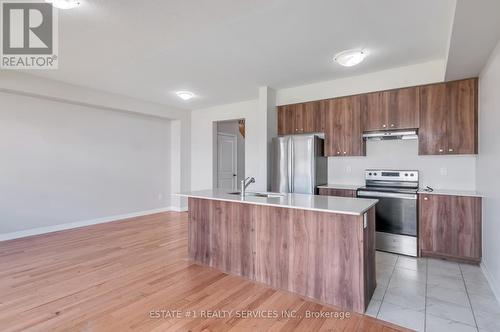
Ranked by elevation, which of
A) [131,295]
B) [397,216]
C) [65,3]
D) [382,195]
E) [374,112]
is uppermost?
[65,3]

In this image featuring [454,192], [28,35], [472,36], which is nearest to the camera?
[472,36]

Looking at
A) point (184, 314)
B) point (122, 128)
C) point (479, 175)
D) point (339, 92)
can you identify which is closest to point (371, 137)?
point (339, 92)

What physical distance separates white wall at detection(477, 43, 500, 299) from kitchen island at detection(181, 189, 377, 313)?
1128 millimetres

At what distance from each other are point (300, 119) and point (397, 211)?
212cm

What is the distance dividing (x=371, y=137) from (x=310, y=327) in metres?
3.01

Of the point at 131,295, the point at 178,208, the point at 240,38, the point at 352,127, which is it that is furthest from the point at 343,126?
the point at 178,208

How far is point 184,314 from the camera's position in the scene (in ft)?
7.09

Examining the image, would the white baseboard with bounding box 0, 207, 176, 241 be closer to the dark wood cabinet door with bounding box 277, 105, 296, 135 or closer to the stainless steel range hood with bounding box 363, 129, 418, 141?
the dark wood cabinet door with bounding box 277, 105, 296, 135

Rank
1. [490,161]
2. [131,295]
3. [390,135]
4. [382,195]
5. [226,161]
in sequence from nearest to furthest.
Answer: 1. [131,295]
2. [490,161]
3. [382,195]
4. [390,135]
5. [226,161]

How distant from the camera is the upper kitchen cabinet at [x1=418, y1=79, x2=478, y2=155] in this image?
10.6 ft

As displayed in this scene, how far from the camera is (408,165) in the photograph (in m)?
3.89

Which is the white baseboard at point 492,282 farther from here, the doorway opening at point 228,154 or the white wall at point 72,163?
the white wall at point 72,163

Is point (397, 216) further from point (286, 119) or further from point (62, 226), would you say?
point (62, 226)

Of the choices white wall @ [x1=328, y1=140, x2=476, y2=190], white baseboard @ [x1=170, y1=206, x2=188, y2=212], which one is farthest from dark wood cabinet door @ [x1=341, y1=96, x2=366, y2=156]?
white baseboard @ [x1=170, y1=206, x2=188, y2=212]
